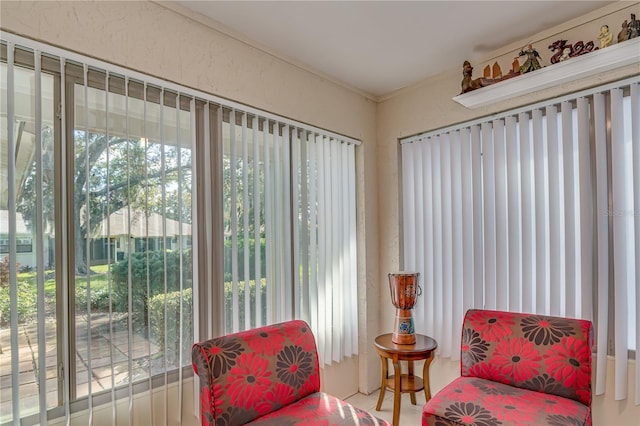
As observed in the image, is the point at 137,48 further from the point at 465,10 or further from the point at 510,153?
the point at 510,153

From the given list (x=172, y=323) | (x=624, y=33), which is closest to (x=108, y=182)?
(x=172, y=323)

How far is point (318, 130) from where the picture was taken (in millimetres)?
2740

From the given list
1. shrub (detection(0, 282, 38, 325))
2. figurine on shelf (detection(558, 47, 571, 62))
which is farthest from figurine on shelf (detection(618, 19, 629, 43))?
shrub (detection(0, 282, 38, 325))

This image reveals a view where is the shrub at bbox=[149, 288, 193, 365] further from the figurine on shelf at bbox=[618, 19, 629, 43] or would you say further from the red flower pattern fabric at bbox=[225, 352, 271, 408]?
the figurine on shelf at bbox=[618, 19, 629, 43]

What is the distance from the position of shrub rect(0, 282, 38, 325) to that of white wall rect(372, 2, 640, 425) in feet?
8.14

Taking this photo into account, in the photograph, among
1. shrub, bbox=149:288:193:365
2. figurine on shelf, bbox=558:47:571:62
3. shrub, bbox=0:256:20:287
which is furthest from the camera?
figurine on shelf, bbox=558:47:571:62

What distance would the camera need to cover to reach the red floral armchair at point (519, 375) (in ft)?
5.55

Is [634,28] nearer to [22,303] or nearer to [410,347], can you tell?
[410,347]

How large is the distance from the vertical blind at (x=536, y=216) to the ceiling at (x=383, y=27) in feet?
1.68

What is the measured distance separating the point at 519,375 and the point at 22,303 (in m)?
2.48

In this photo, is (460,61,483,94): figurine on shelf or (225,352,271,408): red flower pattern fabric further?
(460,61,483,94): figurine on shelf

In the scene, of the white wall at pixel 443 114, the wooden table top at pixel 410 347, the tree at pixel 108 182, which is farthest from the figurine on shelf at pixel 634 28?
the tree at pixel 108 182

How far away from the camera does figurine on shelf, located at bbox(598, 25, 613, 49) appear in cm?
192

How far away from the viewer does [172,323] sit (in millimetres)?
1885
